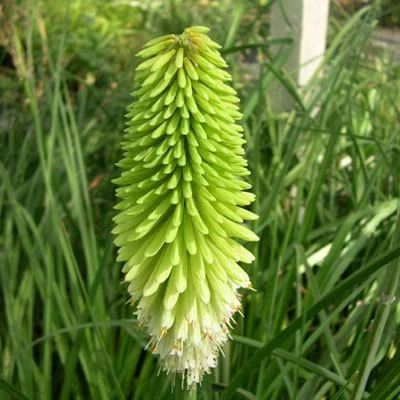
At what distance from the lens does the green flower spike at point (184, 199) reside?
120 centimetres

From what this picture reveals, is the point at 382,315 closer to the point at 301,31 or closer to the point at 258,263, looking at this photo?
the point at 258,263

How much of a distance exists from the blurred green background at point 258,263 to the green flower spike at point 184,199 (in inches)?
5.8

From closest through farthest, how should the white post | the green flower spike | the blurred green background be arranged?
the green flower spike → the blurred green background → the white post

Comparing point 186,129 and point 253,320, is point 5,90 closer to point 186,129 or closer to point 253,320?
A: point 253,320

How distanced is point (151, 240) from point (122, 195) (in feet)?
0.32

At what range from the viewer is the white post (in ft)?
10.5

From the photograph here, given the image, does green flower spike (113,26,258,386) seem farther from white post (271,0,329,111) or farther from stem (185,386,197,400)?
white post (271,0,329,111)

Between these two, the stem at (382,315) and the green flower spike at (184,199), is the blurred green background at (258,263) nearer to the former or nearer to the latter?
the stem at (382,315)

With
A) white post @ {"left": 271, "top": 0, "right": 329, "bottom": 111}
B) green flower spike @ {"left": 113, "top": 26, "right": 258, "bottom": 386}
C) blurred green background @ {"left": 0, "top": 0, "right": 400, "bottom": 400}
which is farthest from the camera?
white post @ {"left": 271, "top": 0, "right": 329, "bottom": 111}

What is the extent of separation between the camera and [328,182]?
2992 millimetres

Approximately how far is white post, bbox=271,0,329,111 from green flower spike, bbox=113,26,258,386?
1968mm

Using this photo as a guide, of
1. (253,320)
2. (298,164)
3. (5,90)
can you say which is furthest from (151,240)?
(5,90)

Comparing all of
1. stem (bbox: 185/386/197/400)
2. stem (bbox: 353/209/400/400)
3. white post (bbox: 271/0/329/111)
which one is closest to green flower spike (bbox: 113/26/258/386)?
stem (bbox: 185/386/197/400)

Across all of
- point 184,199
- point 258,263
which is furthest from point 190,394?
point 258,263
